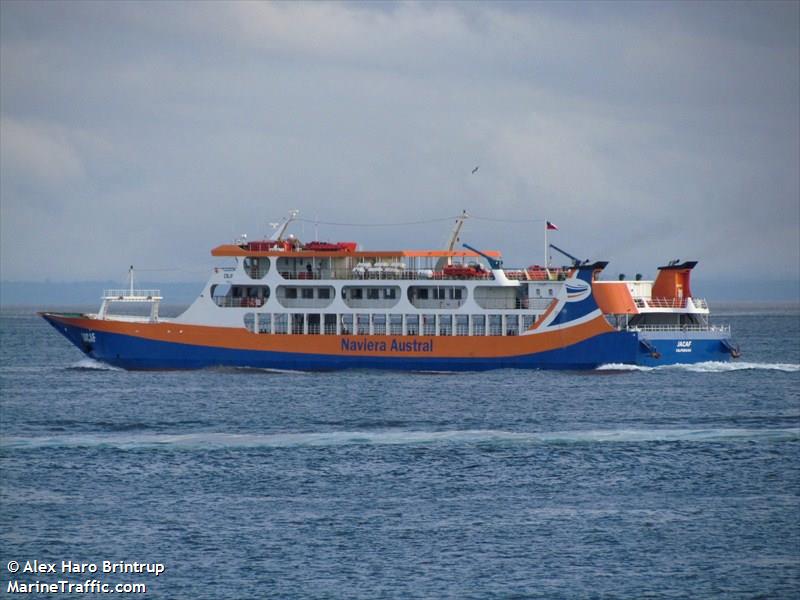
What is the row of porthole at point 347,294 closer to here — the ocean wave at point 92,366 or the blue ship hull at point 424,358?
the blue ship hull at point 424,358

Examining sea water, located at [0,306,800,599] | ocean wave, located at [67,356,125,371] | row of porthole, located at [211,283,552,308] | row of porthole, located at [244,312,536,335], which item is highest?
row of porthole, located at [211,283,552,308]

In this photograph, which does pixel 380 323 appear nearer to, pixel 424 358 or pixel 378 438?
pixel 424 358

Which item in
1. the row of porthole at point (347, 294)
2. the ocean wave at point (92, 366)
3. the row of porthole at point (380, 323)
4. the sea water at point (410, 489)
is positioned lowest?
the sea water at point (410, 489)

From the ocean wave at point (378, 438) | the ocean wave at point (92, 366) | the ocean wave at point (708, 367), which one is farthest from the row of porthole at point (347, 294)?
the ocean wave at point (378, 438)

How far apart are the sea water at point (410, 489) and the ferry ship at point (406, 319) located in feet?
17.3

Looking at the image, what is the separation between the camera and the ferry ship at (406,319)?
65375 mm

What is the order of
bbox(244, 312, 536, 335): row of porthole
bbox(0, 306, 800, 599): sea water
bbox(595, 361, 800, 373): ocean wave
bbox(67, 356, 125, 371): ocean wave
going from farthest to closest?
bbox(67, 356, 125, 371): ocean wave < bbox(244, 312, 536, 335): row of porthole < bbox(595, 361, 800, 373): ocean wave < bbox(0, 306, 800, 599): sea water

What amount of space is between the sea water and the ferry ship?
5.27 m

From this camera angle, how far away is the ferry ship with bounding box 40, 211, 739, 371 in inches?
2574

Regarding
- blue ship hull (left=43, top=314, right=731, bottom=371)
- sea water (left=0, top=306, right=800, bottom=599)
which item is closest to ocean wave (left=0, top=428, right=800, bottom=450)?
sea water (left=0, top=306, right=800, bottom=599)

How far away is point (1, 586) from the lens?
28172mm

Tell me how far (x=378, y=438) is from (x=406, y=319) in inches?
925

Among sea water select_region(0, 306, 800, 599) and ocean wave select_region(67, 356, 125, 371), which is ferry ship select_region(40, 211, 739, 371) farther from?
sea water select_region(0, 306, 800, 599)

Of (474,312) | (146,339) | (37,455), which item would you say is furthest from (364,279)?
(37,455)
